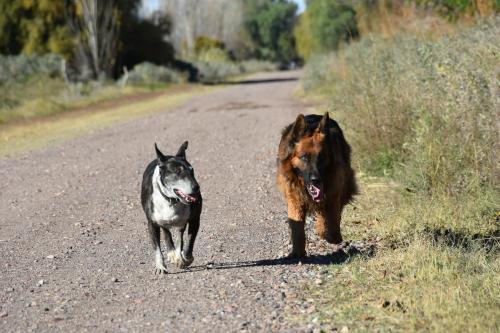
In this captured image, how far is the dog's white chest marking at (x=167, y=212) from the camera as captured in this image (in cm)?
661

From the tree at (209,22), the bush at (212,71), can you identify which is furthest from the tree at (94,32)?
the tree at (209,22)

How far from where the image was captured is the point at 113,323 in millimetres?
5293

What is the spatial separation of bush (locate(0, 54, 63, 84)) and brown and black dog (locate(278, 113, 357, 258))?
30.1 metres

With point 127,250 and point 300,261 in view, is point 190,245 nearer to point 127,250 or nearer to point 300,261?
point 300,261

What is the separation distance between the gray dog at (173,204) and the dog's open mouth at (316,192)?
98 centimetres

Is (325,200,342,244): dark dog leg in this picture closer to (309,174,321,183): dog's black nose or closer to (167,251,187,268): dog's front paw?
(309,174,321,183): dog's black nose

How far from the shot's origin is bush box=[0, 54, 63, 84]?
3566 cm

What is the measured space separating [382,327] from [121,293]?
2.21 meters

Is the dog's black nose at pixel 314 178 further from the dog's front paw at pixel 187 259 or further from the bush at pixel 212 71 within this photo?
the bush at pixel 212 71

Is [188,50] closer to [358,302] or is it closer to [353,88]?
[353,88]

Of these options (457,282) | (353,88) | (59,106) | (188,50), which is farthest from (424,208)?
(188,50)

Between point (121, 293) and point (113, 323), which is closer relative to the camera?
point (113, 323)

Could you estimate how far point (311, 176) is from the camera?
6480mm

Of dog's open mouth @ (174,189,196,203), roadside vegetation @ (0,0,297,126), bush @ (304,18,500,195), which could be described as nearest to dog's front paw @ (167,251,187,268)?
→ dog's open mouth @ (174,189,196,203)
